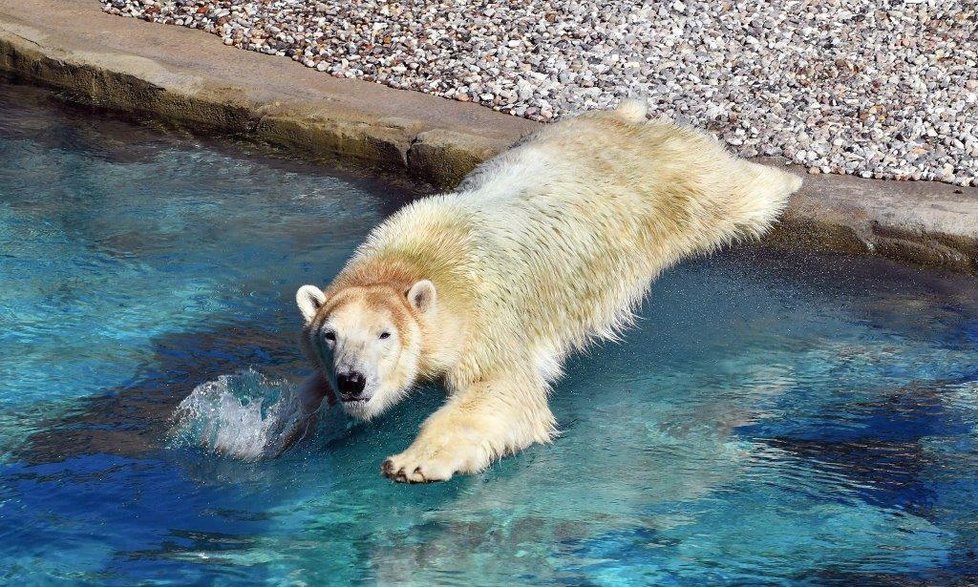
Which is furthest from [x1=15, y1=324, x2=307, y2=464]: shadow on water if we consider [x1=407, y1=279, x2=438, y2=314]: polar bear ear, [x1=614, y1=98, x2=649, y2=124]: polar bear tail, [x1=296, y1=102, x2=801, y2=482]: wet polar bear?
[x1=614, y1=98, x2=649, y2=124]: polar bear tail

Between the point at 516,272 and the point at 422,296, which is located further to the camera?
the point at 516,272

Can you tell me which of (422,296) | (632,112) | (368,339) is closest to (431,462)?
(368,339)

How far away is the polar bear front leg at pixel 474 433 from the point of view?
352 centimetres

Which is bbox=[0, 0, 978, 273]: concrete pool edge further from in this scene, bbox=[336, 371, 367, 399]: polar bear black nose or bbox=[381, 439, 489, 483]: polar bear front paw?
bbox=[336, 371, 367, 399]: polar bear black nose

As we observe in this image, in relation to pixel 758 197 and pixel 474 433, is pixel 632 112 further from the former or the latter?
pixel 474 433

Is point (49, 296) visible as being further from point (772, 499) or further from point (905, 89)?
point (905, 89)

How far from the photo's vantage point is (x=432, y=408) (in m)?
4.41

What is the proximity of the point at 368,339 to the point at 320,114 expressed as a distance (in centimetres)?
377

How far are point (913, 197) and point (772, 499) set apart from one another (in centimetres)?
265

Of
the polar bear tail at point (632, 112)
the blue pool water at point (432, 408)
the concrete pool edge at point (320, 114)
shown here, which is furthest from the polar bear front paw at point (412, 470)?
the concrete pool edge at point (320, 114)

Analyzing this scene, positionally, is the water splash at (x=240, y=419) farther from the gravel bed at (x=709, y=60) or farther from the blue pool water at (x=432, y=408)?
the gravel bed at (x=709, y=60)

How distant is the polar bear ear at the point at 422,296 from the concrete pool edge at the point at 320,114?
2.63 meters

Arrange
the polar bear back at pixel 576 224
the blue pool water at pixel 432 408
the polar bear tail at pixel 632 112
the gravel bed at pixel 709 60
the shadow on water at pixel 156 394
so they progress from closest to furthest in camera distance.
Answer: the blue pool water at pixel 432 408
the shadow on water at pixel 156 394
the polar bear back at pixel 576 224
the polar bear tail at pixel 632 112
the gravel bed at pixel 709 60

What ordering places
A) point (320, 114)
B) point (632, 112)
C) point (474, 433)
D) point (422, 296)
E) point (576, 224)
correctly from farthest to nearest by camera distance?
point (320, 114) → point (632, 112) → point (576, 224) → point (422, 296) → point (474, 433)
